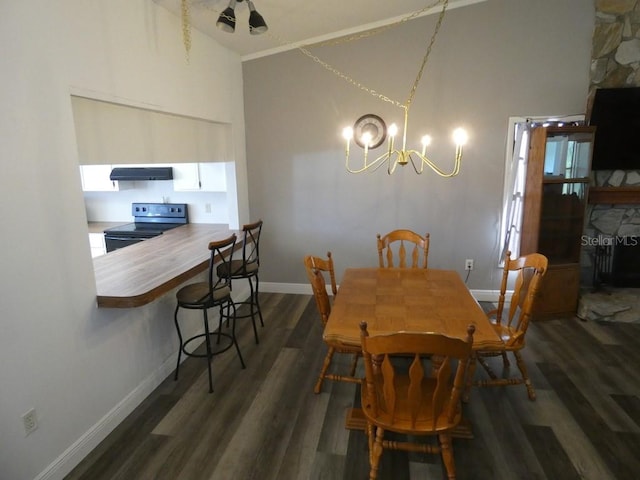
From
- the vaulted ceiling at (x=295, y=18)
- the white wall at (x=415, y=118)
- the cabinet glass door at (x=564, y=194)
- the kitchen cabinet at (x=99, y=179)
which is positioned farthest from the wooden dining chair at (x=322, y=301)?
the kitchen cabinet at (x=99, y=179)

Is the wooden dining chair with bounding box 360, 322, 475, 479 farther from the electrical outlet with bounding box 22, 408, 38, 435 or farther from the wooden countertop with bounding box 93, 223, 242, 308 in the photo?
the electrical outlet with bounding box 22, 408, 38, 435

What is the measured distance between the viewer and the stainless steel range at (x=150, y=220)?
4.11 metres

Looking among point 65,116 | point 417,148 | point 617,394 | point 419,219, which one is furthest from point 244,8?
point 617,394

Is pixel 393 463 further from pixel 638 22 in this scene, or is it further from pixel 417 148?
pixel 638 22

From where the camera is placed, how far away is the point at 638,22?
3723 mm

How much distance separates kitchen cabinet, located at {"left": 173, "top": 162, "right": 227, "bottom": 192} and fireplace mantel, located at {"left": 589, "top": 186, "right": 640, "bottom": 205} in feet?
12.1

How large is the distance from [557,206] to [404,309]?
242 centimetres

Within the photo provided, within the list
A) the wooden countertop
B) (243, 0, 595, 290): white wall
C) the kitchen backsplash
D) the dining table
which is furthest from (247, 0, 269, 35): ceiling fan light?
the kitchen backsplash

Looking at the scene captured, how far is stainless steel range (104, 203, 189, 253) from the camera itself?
162 inches

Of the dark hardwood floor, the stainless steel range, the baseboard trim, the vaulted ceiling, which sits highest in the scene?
the vaulted ceiling

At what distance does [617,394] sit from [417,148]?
8.74ft

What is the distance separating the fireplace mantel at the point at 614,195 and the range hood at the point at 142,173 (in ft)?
13.9

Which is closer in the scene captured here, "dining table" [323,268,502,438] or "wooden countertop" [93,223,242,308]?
"dining table" [323,268,502,438]

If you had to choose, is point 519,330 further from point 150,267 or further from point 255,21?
point 255,21
